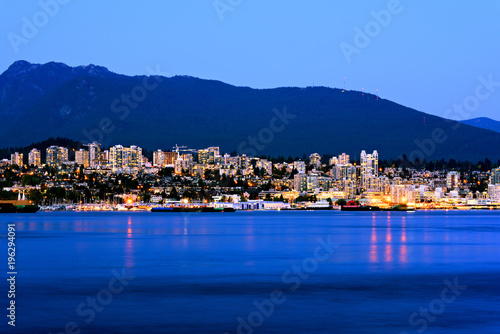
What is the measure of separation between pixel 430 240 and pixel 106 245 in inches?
988

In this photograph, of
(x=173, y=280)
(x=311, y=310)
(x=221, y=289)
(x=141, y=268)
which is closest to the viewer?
(x=311, y=310)

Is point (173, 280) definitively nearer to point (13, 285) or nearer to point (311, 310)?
point (13, 285)

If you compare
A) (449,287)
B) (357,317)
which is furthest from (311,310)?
(449,287)

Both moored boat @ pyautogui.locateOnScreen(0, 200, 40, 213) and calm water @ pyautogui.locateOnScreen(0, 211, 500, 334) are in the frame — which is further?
moored boat @ pyautogui.locateOnScreen(0, 200, 40, 213)

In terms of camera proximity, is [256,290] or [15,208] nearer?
[256,290]

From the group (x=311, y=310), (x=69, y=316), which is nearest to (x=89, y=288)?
(x=69, y=316)

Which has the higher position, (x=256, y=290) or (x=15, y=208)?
(x=256, y=290)

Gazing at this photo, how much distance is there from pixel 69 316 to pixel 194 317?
3.78 metres

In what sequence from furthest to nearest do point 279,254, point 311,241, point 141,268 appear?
point 311,241 < point 279,254 < point 141,268

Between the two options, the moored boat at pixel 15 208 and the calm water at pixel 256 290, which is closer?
the calm water at pixel 256 290

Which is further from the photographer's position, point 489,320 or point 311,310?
point 311,310

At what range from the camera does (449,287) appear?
34.5m

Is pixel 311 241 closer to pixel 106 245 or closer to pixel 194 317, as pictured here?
pixel 106 245

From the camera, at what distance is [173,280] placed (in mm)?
36469
